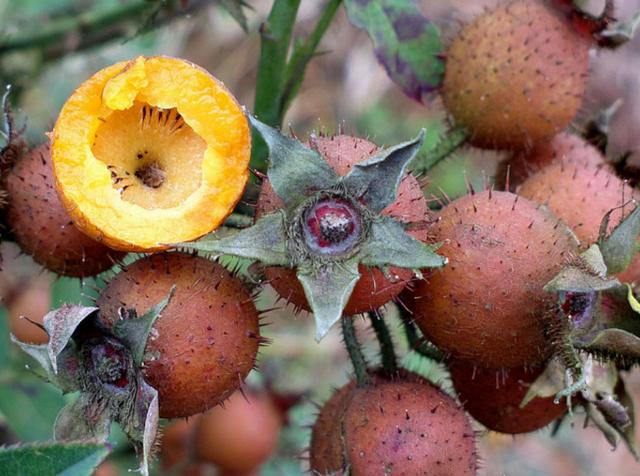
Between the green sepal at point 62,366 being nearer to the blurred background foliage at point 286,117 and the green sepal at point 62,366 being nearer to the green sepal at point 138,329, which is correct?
the green sepal at point 138,329

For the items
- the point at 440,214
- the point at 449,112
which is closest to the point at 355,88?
the point at 449,112

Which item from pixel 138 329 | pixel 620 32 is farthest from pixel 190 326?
pixel 620 32

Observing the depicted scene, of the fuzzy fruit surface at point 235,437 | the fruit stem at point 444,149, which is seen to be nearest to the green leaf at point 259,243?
the fruit stem at point 444,149

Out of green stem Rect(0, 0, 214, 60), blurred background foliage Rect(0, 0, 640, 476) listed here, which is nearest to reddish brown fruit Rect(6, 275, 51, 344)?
blurred background foliage Rect(0, 0, 640, 476)

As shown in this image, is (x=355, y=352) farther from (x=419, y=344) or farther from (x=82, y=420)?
(x=82, y=420)

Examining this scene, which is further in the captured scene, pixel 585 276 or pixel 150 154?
pixel 150 154

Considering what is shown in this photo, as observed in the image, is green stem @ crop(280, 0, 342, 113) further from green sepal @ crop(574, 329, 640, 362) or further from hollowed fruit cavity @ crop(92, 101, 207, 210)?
green sepal @ crop(574, 329, 640, 362)
